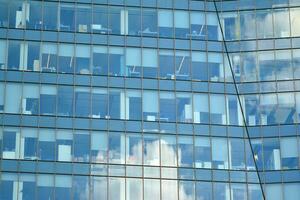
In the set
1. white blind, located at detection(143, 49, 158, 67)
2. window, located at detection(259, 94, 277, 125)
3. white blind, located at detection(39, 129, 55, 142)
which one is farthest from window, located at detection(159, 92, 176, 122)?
white blind, located at detection(39, 129, 55, 142)

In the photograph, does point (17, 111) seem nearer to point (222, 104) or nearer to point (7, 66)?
point (7, 66)

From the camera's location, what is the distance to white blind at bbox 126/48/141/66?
61.8 m

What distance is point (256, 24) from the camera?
64.0 m

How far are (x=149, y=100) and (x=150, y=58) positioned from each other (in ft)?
12.3

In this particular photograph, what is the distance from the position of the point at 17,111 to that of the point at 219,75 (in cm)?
1678

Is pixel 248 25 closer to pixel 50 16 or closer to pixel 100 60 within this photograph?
pixel 100 60

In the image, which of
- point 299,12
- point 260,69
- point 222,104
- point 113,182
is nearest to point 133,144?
point 113,182

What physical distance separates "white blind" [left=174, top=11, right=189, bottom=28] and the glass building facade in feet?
0.31

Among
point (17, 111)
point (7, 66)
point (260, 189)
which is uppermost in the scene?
point (7, 66)

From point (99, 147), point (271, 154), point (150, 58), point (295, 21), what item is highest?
point (295, 21)

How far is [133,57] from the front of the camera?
62031 millimetres

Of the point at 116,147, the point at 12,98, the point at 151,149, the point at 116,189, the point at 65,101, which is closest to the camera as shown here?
the point at 116,189

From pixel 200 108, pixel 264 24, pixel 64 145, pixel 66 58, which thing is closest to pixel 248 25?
pixel 264 24

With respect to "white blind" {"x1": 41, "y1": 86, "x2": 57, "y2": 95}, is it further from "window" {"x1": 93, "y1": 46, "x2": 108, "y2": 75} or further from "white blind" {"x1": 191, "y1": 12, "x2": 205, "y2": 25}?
"white blind" {"x1": 191, "y1": 12, "x2": 205, "y2": 25}
